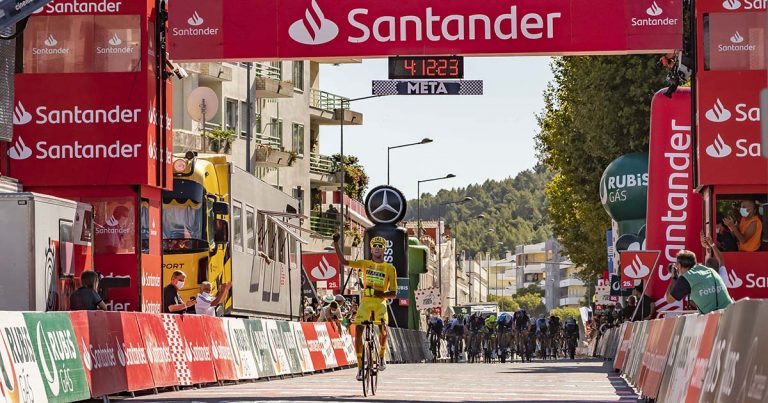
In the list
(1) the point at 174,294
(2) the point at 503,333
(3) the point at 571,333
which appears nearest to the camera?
(1) the point at 174,294

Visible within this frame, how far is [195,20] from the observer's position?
967 inches

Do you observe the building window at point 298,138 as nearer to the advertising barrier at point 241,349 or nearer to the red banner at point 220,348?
the advertising barrier at point 241,349

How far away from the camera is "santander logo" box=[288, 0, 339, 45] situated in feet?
79.2

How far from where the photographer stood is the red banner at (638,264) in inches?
1256

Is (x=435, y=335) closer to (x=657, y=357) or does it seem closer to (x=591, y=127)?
(x=591, y=127)

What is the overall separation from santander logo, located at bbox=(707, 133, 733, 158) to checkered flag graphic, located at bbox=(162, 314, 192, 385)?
833 centimetres


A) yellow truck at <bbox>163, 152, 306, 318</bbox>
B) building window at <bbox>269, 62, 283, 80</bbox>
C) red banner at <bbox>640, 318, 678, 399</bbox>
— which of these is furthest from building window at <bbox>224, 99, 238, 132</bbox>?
Answer: red banner at <bbox>640, 318, 678, 399</bbox>

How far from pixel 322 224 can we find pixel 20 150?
200 ft

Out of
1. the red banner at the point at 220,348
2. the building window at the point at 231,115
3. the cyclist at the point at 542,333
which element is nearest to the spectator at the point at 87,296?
the red banner at the point at 220,348

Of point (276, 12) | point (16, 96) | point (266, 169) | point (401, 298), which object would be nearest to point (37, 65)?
point (16, 96)

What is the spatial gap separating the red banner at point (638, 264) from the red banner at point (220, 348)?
11656 mm

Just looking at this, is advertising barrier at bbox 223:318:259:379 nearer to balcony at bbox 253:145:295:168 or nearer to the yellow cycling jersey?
the yellow cycling jersey

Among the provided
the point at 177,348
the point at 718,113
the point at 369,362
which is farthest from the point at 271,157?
the point at 369,362

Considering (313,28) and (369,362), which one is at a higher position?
(313,28)
